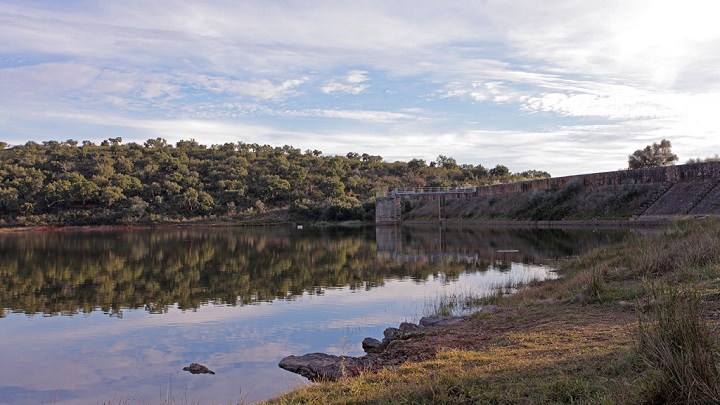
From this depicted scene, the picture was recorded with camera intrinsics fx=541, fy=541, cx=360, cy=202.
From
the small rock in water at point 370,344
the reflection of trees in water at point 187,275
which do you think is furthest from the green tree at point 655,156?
the small rock in water at point 370,344

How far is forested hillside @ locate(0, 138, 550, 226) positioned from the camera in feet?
260

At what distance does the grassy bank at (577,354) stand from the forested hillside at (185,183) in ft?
236

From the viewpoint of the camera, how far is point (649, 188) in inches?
1831

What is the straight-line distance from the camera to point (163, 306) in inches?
611

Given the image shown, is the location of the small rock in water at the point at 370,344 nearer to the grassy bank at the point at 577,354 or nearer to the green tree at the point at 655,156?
the grassy bank at the point at 577,354

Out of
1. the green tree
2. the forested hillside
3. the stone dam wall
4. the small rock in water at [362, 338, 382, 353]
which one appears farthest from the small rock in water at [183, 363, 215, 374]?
the forested hillside

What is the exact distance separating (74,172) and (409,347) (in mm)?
90184

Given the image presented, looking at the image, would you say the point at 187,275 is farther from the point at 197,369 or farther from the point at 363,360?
the point at 363,360

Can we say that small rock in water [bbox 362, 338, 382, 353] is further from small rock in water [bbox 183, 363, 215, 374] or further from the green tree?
the green tree

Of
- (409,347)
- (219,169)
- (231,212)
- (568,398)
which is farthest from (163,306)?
(219,169)

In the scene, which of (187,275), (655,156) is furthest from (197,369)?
(655,156)

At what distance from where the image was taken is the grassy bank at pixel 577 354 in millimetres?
4074

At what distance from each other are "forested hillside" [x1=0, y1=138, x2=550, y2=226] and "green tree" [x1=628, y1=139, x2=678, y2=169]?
26.2 metres

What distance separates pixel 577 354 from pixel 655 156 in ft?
207
